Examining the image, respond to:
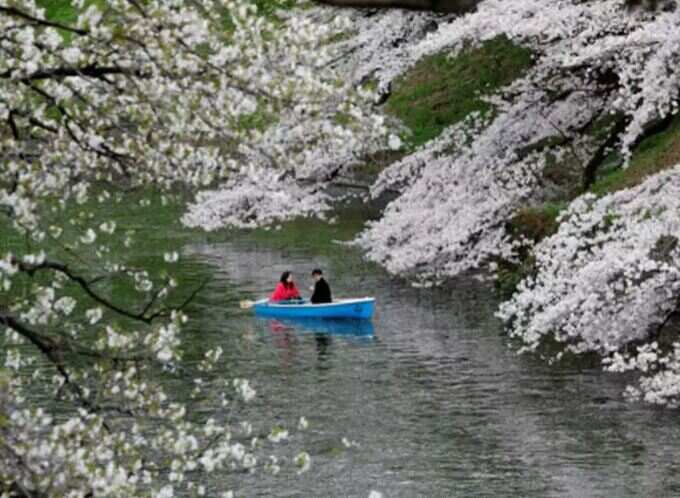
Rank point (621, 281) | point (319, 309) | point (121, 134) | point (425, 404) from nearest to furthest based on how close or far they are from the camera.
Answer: point (121, 134)
point (621, 281)
point (425, 404)
point (319, 309)

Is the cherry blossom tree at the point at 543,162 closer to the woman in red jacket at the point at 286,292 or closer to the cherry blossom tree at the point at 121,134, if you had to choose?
the woman in red jacket at the point at 286,292

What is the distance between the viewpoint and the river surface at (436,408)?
1834cm

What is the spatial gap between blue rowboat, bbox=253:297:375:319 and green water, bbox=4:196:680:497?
0.37m

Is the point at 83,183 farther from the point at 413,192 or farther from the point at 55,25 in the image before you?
the point at 413,192

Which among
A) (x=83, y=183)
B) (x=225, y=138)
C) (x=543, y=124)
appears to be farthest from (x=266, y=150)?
(x=543, y=124)

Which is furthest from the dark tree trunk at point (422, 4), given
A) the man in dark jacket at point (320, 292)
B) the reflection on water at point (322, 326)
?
the man in dark jacket at point (320, 292)

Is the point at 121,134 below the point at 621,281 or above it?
above

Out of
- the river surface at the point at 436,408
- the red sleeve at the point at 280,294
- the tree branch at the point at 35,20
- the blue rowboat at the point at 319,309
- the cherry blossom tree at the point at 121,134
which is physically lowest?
the river surface at the point at 436,408

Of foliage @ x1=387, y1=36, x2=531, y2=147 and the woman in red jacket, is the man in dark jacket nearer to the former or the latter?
the woman in red jacket

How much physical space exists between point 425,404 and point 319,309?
862cm

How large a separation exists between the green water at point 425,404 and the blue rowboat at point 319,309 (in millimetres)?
366

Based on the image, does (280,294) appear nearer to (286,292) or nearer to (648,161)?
(286,292)

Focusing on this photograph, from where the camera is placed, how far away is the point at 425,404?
22406 millimetres

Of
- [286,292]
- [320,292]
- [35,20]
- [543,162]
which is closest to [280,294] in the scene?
[286,292]
